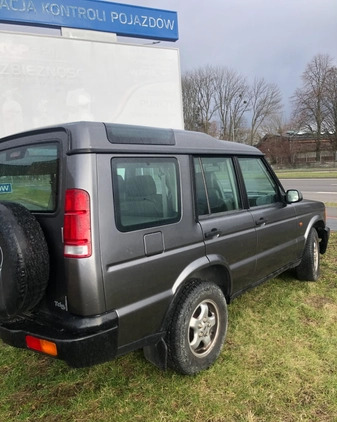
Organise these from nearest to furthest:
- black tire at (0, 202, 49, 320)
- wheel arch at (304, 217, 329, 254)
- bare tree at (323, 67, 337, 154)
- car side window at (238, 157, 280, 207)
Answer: black tire at (0, 202, 49, 320)
car side window at (238, 157, 280, 207)
wheel arch at (304, 217, 329, 254)
bare tree at (323, 67, 337, 154)

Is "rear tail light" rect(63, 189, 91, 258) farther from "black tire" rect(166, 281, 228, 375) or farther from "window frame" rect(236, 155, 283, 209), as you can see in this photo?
"window frame" rect(236, 155, 283, 209)

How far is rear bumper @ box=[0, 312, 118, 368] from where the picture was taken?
2.10 m

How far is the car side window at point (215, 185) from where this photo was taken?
2.93 meters

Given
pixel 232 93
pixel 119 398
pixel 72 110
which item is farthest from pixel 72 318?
pixel 232 93

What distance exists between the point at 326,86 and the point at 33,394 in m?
55.6

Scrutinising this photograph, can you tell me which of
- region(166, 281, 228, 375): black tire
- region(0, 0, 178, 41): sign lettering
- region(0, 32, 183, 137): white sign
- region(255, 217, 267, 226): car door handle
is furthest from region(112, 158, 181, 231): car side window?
region(0, 0, 178, 41): sign lettering

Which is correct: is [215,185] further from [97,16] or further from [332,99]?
[332,99]

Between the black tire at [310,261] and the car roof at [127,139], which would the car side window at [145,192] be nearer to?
the car roof at [127,139]

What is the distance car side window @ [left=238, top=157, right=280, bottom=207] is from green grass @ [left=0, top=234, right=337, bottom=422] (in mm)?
1241

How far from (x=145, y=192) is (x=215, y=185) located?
86 cm

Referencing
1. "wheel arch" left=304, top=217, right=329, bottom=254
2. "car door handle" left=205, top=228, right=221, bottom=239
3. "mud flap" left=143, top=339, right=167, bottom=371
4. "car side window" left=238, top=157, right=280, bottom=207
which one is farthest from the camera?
"wheel arch" left=304, top=217, right=329, bottom=254

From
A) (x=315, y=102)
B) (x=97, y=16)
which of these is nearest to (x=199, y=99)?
(x=315, y=102)

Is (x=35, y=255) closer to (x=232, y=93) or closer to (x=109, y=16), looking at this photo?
(x=109, y=16)

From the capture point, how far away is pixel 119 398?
2537 millimetres
